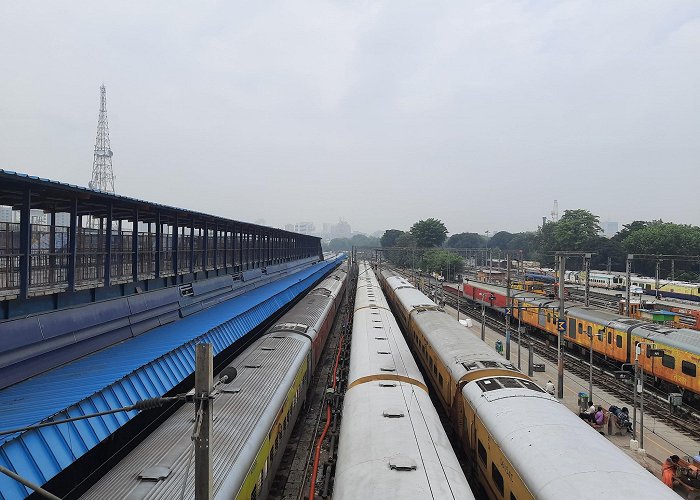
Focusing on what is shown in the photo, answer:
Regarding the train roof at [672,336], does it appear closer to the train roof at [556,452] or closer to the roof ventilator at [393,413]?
the train roof at [556,452]

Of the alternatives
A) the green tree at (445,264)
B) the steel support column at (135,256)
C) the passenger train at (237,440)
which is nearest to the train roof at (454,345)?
the passenger train at (237,440)

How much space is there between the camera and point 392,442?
29.7 ft

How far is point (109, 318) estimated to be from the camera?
46.7 feet

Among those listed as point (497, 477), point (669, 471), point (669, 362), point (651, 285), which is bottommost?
point (669, 471)

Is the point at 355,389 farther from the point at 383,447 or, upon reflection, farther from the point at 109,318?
the point at 109,318

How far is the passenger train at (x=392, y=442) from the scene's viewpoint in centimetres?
755

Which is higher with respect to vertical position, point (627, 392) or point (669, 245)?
point (669, 245)

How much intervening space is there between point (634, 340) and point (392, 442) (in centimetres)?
2099

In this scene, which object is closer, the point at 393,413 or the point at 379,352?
the point at 393,413

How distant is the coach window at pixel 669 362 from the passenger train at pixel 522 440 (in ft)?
37.8

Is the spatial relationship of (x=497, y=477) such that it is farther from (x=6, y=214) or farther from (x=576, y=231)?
(x=576, y=231)

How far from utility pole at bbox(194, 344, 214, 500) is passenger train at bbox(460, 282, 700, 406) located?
2174 cm

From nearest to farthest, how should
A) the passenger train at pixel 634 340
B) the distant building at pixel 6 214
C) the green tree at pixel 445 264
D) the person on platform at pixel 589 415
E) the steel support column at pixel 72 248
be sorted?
1. the steel support column at pixel 72 248
2. the distant building at pixel 6 214
3. the person on platform at pixel 589 415
4. the passenger train at pixel 634 340
5. the green tree at pixel 445 264

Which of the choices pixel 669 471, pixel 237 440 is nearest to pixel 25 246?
pixel 237 440
